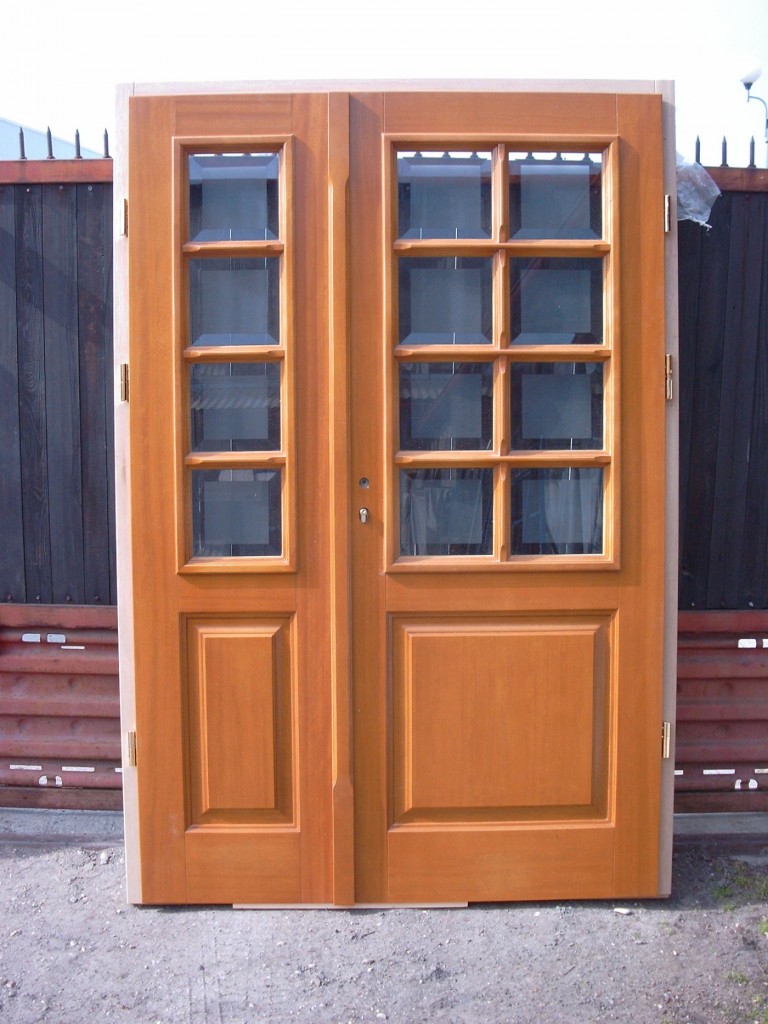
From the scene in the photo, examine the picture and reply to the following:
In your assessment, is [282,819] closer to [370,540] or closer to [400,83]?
[370,540]

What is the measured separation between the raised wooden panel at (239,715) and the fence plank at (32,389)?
3.16 ft

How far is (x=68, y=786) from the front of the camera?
347 cm

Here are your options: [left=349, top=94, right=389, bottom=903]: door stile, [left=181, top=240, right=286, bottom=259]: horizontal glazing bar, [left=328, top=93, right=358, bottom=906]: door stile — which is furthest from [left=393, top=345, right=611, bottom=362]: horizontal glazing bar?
[left=181, top=240, right=286, bottom=259]: horizontal glazing bar

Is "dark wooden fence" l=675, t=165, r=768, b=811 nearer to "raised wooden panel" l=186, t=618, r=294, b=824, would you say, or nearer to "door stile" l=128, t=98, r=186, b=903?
"raised wooden panel" l=186, t=618, r=294, b=824

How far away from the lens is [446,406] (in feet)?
9.31

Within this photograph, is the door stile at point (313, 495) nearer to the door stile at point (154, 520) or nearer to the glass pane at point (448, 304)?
the glass pane at point (448, 304)

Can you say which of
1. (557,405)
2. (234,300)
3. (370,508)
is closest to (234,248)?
(234,300)

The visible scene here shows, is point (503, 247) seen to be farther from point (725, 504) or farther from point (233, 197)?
point (725, 504)

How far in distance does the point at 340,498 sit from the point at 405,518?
234 mm

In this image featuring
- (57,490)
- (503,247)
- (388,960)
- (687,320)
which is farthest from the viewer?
(57,490)

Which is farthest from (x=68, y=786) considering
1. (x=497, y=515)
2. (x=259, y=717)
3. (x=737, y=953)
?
(x=737, y=953)

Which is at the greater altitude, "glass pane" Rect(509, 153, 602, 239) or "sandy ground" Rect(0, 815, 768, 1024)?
"glass pane" Rect(509, 153, 602, 239)

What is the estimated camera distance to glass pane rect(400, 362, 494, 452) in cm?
283

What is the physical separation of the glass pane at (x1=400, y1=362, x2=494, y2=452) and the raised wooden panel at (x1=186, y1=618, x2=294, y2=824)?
2.63 ft
